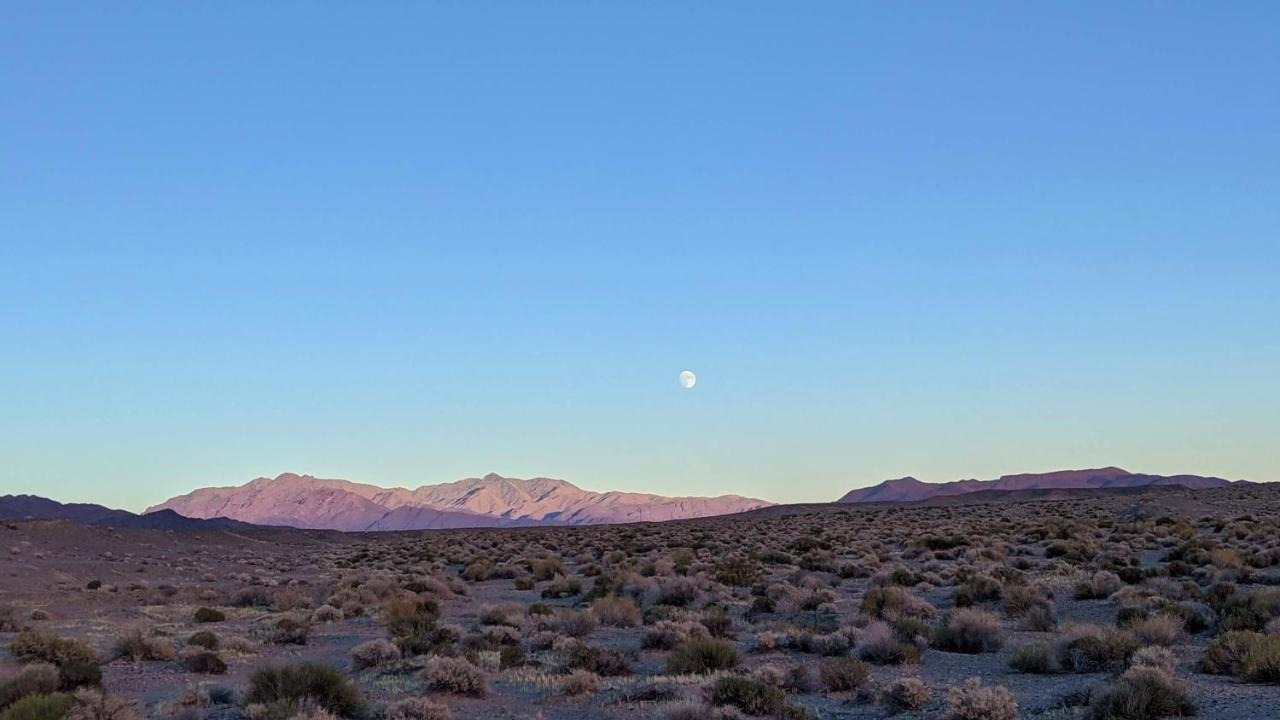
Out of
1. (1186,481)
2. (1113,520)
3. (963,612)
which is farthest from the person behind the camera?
(1186,481)

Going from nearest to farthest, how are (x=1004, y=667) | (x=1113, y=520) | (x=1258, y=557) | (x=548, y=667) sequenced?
(x=1004, y=667) < (x=548, y=667) < (x=1258, y=557) < (x=1113, y=520)

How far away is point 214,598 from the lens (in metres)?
29.6

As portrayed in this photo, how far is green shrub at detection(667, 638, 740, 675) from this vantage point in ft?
47.0

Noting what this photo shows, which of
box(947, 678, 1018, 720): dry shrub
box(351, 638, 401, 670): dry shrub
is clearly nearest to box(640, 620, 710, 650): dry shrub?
box(351, 638, 401, 670): dry shrub

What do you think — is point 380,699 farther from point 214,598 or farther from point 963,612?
point 214,598

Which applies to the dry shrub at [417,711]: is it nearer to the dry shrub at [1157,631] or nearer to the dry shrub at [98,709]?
the dry shrub at [98,709]

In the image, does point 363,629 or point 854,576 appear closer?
point 363,629

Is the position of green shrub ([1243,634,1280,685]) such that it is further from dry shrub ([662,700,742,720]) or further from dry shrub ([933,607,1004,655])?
dry shrub ([662,700,742,720])

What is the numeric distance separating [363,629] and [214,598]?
10189mm

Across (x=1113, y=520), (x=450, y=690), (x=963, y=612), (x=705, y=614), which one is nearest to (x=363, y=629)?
(x=705, y=614)

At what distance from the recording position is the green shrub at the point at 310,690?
11.8 m

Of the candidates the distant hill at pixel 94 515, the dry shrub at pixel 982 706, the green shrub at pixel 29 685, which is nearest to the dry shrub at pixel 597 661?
the dry shrub at pixel 982 706

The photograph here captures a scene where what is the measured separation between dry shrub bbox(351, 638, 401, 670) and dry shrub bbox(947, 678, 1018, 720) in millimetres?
9187

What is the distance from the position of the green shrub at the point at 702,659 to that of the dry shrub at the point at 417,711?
4.03 metres
